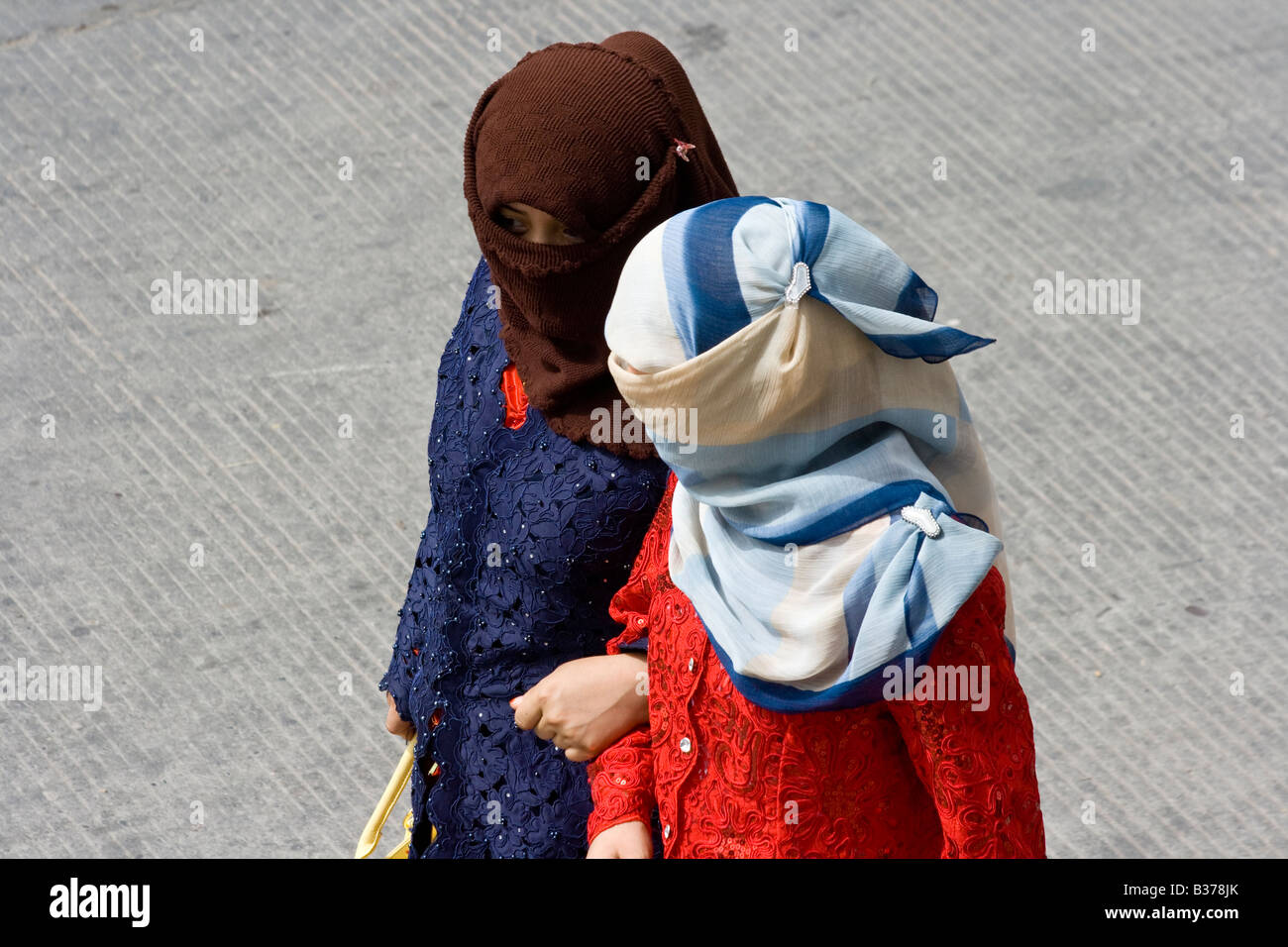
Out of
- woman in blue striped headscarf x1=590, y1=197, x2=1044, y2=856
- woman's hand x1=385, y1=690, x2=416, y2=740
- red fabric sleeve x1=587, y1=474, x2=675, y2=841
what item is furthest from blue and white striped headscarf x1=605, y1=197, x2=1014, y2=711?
woman's hand x1=385, y1=690, x2=416, y2=740

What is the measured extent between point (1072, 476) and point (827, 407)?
287 cm

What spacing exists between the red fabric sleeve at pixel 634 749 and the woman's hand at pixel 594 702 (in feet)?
0.08

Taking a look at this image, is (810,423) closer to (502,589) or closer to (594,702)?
(594,702)

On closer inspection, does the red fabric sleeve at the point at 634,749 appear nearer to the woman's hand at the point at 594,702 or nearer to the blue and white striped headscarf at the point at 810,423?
the woman's hand at the point at 594,702

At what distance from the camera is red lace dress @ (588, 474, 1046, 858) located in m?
1.67

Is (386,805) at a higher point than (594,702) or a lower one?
lower

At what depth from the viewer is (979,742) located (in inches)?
65.3

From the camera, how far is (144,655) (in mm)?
3998

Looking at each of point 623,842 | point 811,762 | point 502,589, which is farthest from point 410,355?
point 811,762

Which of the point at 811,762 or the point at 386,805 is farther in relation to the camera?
the point at 386,805

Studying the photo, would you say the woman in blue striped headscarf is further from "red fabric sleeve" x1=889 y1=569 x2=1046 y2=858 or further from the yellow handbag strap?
the yellow handbag strap

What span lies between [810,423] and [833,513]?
107mm

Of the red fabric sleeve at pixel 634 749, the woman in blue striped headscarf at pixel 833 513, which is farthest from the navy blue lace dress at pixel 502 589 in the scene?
the woman in blue striped headscarf at pixel 833 513

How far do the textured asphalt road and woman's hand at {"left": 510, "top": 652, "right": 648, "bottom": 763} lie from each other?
5.43 ft
